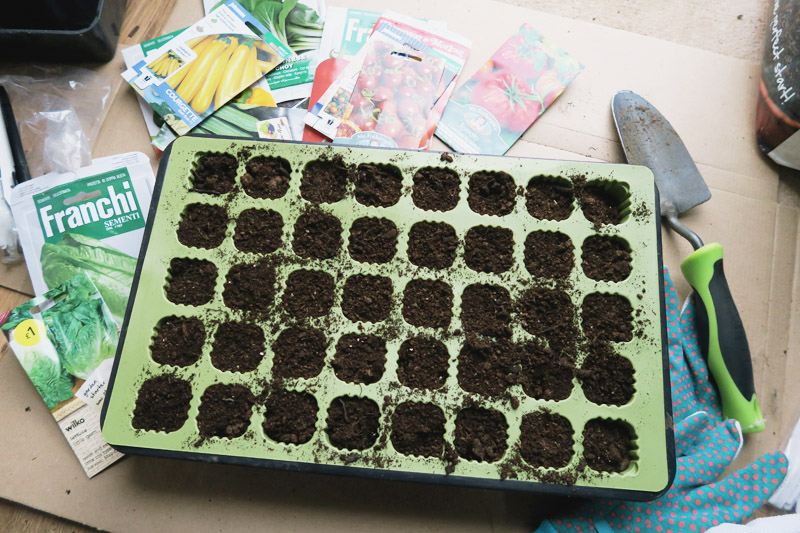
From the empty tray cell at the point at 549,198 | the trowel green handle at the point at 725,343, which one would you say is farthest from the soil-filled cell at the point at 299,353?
the trowel green handle at the point at 725,343

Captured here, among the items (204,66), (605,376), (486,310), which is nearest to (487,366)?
(486,310)

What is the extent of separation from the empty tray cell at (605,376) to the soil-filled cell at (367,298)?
36 cm

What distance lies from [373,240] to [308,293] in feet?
0.51

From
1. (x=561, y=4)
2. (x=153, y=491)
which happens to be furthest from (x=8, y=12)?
(x=561, y=4)

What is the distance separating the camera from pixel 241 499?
89 cm

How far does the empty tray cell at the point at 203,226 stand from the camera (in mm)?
873

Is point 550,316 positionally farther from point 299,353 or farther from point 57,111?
point 57,111

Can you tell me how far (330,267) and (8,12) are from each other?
3.19 feet

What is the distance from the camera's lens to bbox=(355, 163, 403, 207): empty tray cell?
2.93ft

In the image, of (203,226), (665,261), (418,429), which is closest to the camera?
(418,429)

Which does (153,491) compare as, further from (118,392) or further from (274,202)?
(274,202)

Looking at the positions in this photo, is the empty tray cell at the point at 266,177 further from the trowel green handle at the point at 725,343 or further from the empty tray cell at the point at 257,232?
the trowel green handle at the point at 725,343

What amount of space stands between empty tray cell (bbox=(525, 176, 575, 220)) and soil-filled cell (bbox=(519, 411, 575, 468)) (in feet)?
1.20

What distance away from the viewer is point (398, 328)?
83 cm
